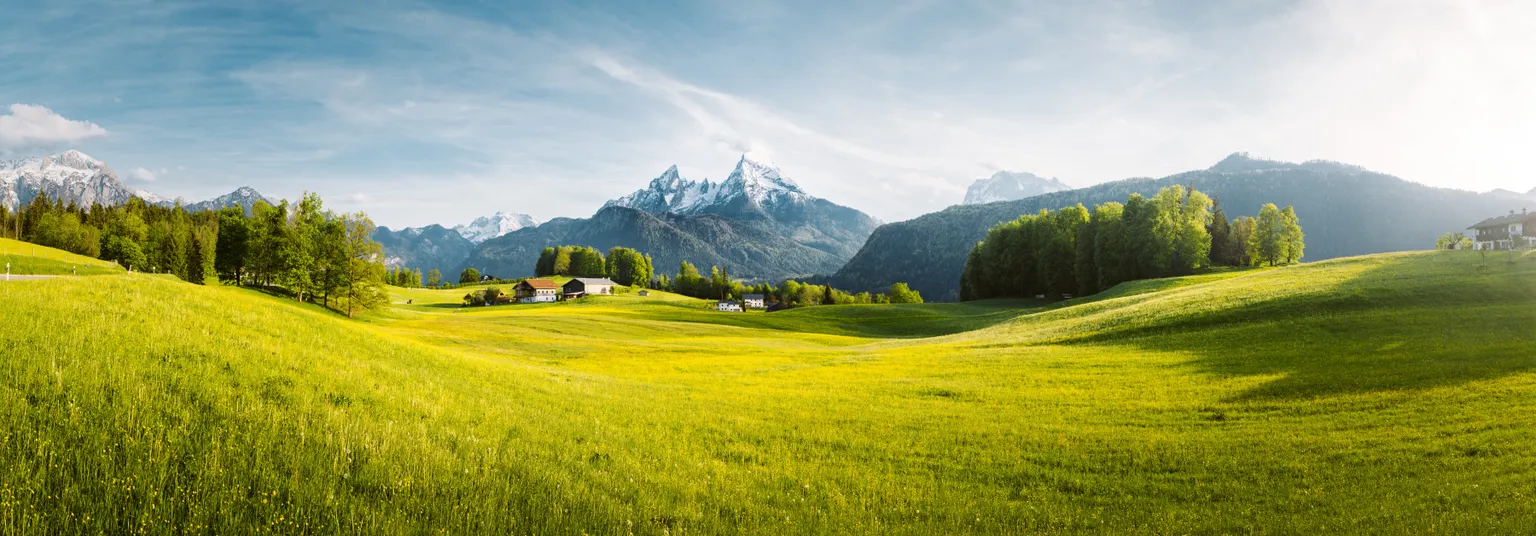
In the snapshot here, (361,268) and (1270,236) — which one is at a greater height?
(1270,236)

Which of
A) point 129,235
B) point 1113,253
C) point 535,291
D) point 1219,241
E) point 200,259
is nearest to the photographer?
point 1113,253

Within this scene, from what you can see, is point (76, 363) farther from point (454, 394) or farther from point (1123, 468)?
point (1123, 468)

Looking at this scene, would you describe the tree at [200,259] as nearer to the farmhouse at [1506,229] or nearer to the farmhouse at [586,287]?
the farmhouse at [586,287]

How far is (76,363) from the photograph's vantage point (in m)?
8.91

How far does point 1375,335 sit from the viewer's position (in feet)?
86.1

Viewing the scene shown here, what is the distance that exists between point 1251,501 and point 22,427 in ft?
57.4

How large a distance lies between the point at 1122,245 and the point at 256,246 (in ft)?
389

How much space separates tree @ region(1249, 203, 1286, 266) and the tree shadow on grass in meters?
68.7

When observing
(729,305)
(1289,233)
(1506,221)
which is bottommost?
(729,305)

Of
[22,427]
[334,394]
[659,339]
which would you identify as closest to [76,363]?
[22,427]

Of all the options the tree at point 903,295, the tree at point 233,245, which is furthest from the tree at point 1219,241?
the tree at point 233,245

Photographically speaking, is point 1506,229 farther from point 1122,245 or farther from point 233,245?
point 233,245

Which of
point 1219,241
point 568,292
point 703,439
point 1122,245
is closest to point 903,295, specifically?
point 1122,245

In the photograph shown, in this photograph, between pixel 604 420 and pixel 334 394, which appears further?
pixel 604 420
